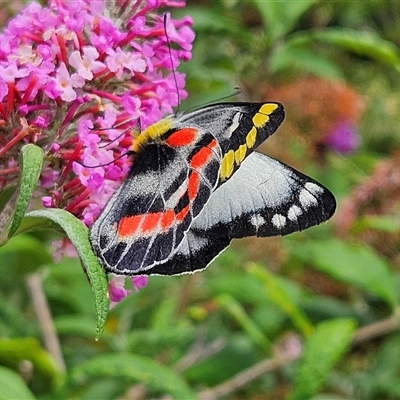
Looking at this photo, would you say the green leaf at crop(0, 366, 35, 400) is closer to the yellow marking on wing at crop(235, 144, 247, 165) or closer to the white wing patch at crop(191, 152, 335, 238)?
the white wing patch at crop(191, 152, 335, 238)

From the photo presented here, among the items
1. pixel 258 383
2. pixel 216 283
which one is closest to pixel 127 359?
pixel 216 283

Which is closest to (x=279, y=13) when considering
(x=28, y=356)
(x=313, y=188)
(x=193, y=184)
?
(x=313, y=188)

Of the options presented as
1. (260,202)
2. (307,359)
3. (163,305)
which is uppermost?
(260,202)

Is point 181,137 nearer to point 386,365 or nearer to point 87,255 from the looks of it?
point 87,255

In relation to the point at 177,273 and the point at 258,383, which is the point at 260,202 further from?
the point at 258,383

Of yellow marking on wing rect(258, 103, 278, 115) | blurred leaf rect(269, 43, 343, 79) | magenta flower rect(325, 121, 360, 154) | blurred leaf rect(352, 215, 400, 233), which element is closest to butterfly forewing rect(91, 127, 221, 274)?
yellow marking on wing rect(258, 103, 278, 115)

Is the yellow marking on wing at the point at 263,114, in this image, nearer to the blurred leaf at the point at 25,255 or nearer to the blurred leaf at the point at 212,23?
the blurred leaf at the point at 25,255
